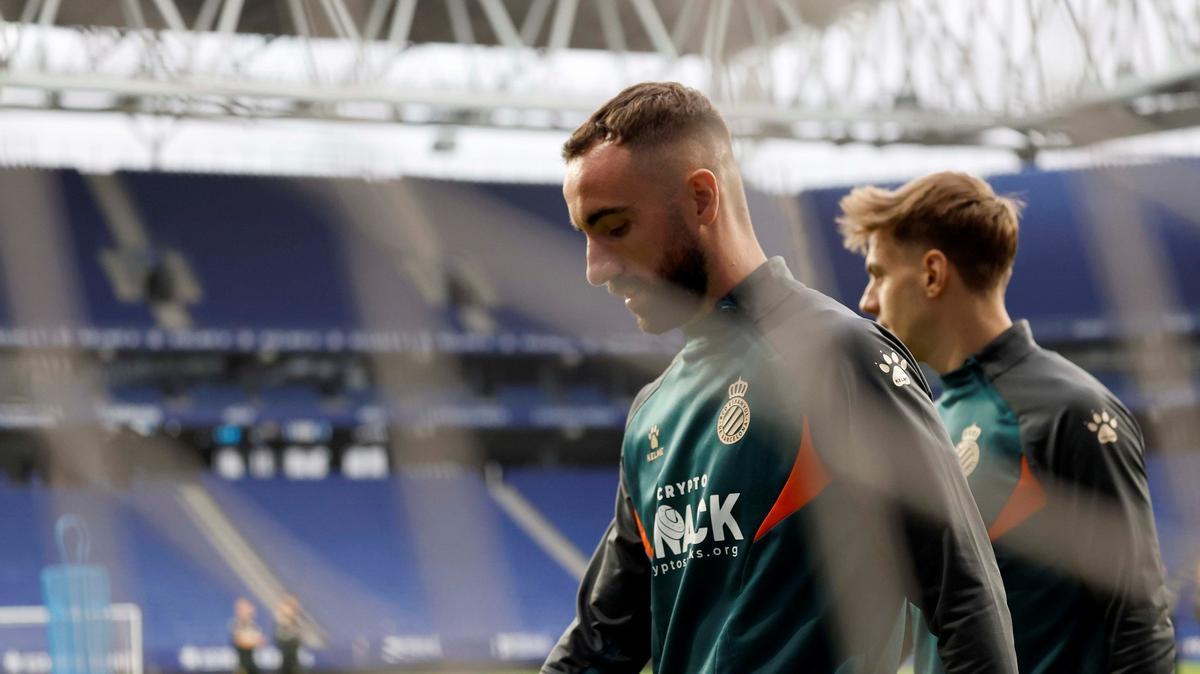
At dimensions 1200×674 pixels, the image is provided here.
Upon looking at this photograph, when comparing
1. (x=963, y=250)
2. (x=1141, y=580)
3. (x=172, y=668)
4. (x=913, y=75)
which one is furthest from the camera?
(x=172, y=668)

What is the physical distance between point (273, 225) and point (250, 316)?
948 mm

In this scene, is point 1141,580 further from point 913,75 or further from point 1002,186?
point 1002,186

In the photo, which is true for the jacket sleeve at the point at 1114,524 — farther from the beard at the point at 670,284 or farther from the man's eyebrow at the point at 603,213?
the man's eyebrow at the point at 603,213

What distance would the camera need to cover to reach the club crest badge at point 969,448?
83.5 inches

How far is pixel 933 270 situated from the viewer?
2043 millimetres

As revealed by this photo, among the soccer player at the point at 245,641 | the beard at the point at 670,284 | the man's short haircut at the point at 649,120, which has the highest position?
the man's short haircut at the point at 649,120

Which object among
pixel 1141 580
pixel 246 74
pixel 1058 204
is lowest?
pixel 1141 580

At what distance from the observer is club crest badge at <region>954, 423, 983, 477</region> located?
6.96 feet

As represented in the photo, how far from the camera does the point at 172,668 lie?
12.3m

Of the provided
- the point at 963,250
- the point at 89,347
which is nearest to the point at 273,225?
the point at 89,347

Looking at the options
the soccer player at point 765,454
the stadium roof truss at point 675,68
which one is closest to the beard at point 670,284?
the soccer player at point 765,454

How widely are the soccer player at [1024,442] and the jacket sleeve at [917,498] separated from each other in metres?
0.62

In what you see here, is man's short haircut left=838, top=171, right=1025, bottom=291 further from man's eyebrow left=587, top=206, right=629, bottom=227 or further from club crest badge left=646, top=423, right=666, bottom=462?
man's eyebrow left=587, top=206, right=629, bottom=227

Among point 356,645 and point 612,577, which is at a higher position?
point 612,577
